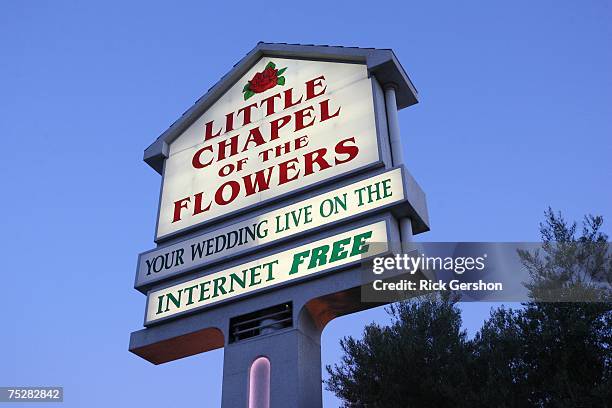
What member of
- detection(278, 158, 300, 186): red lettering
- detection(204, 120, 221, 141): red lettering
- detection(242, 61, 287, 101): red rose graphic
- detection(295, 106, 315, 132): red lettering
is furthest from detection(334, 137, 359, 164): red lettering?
detection(204, 120, 221, 141): red lettering

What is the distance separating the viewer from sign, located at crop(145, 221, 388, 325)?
13.4 m

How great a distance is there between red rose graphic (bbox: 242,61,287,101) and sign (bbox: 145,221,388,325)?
16.8 ft

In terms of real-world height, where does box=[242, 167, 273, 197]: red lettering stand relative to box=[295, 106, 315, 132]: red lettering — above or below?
below

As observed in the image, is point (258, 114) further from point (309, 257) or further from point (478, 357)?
point (478, 357)

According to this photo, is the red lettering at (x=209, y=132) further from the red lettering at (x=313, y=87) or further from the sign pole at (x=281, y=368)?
the sign pole at (x=281, y=368)

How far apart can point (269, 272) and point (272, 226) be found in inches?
43.6

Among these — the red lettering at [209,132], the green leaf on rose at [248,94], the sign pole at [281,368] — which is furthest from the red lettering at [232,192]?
the sign pole at [281,368]

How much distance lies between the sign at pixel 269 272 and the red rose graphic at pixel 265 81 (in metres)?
5.12

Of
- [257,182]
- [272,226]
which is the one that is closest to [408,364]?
[272,226]

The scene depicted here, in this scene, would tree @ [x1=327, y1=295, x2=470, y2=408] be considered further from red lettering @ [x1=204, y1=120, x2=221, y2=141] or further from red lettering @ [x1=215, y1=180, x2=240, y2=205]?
red lettering @ [x1=204, y1=120, x2=221, y2=141]

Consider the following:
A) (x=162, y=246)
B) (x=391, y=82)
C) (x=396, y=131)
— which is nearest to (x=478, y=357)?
(x=396, y=131)

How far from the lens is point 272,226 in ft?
49.2

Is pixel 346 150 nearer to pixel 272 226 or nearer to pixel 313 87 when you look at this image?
pixel 272 226

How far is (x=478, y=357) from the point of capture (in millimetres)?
13812
